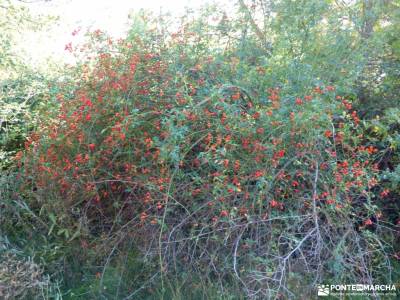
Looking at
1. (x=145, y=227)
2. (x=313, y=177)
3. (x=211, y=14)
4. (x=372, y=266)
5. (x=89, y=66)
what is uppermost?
(x=211, y=14)

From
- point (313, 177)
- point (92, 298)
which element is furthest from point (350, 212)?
point (92, 298)

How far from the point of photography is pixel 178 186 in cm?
419

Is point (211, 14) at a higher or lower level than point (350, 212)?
higher

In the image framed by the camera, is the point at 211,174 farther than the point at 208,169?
No

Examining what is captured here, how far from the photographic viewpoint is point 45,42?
303 inches

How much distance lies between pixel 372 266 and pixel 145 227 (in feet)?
6.10

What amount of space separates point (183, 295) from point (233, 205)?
81cm

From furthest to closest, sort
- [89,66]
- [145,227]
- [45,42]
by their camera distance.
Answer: [45,42] → [89,66] → [145,227]

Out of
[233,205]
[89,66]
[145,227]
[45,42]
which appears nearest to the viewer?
[233,205]

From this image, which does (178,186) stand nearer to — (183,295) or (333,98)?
(183,295)

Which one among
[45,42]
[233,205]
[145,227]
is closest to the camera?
[233,205]

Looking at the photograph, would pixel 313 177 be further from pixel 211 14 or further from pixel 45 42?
pixel 45 42

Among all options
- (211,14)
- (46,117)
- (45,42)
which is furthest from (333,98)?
(45,42)

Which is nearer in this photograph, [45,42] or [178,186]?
[178,186]
